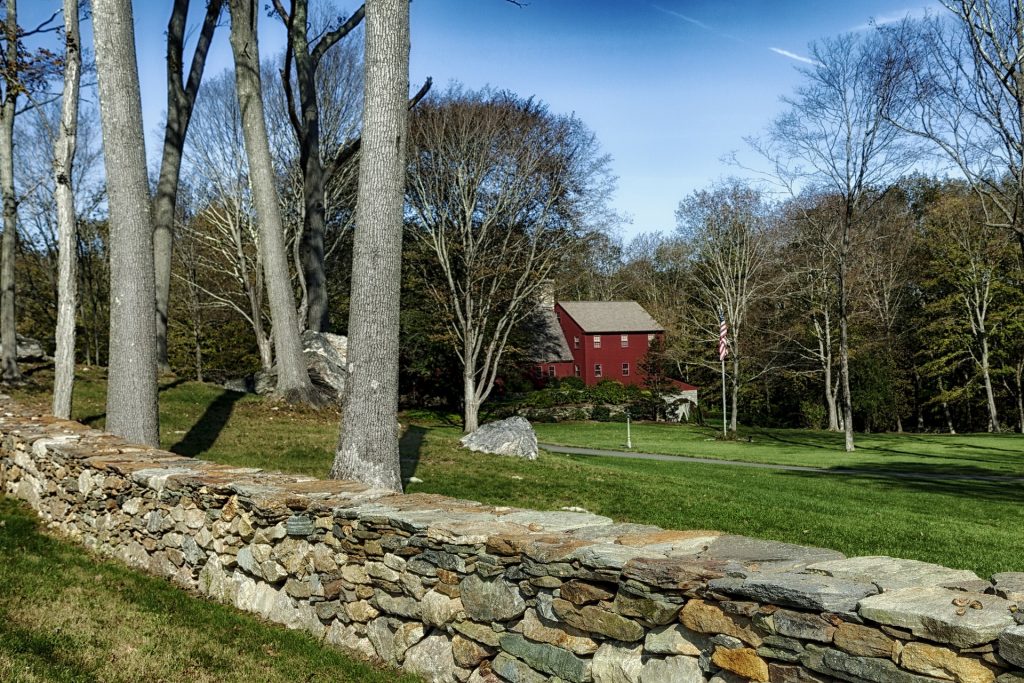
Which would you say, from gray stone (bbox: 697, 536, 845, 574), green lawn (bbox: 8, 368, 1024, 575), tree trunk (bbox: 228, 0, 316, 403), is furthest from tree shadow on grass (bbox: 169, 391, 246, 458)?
gray stone (bbox: 697, 536, 845, 574)

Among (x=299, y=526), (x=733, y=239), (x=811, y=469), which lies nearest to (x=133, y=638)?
(x=299, y=526)

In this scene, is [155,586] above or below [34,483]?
below

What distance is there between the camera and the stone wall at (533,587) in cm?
290

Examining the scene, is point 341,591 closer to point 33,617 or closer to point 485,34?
point 33,617

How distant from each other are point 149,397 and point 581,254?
64.6 ft

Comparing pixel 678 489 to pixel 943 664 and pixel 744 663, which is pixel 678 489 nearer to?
pixel 744 663

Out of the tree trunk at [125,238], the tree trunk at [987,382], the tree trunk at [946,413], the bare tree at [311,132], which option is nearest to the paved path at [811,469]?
the bare tree at [311,132]

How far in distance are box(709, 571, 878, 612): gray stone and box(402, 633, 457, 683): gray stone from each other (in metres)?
1.92

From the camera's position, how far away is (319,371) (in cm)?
1830

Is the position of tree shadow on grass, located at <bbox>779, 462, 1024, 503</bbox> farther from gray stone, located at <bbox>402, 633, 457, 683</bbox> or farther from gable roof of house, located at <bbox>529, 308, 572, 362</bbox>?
gable roof of house, located at <bbox>529, 308, 572, 362</bbox>

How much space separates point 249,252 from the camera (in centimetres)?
3494

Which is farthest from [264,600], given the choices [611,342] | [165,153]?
[611,342]

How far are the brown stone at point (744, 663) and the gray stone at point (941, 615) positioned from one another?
1.71 ft

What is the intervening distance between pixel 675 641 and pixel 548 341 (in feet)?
140
